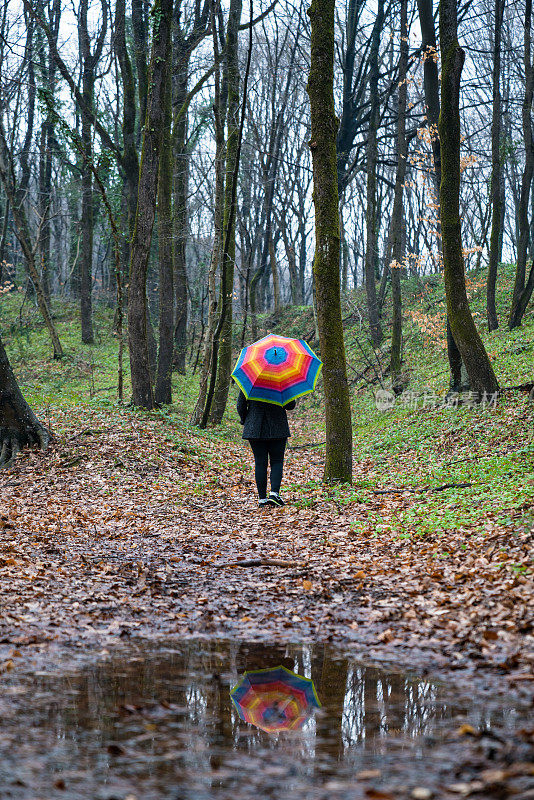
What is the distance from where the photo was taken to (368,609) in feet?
15.3

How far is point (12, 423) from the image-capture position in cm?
1094

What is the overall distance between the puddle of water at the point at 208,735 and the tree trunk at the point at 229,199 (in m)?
12.6

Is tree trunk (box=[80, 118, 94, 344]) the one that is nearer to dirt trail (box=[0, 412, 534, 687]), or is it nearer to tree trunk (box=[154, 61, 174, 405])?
tree trunk (box=[154, 61, 174, 405])

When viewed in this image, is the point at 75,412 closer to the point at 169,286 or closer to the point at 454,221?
the point at 169,286

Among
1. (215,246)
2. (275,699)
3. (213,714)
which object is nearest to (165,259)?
(215,246)

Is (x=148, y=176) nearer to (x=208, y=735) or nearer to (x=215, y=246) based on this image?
(x=215, y=246)

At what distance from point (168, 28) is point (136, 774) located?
15.5 meters

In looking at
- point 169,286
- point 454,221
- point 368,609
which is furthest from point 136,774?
point 169,286

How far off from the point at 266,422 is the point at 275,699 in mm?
5573

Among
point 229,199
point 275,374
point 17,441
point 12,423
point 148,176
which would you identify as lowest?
point 17,441

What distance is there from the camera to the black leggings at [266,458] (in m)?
8.74

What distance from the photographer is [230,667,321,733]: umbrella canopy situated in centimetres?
288

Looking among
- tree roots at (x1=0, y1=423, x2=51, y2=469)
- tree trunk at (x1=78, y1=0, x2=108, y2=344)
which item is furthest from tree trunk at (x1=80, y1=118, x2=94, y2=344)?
tree roots at (x1=0, y1=423, x2=51, y2=469)

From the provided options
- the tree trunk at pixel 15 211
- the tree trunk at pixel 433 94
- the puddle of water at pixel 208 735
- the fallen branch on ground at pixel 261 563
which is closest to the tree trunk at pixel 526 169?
the tree trunk at pixel 433 94
